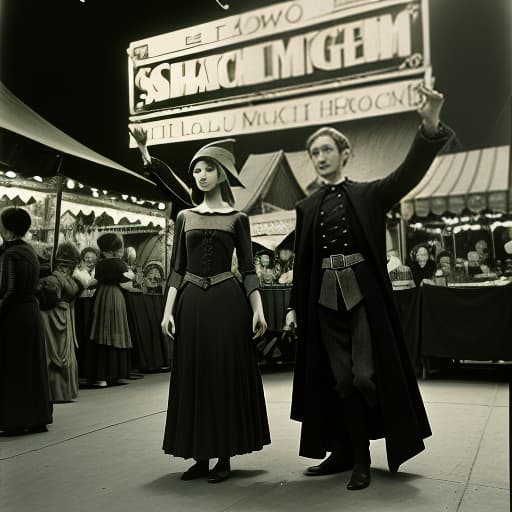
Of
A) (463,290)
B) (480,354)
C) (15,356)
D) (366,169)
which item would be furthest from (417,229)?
(15,356)

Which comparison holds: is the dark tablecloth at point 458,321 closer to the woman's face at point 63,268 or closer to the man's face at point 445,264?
the man's face at point 445,264

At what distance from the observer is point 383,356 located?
206 cm

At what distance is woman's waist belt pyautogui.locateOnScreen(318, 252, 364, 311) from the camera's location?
6.79ft

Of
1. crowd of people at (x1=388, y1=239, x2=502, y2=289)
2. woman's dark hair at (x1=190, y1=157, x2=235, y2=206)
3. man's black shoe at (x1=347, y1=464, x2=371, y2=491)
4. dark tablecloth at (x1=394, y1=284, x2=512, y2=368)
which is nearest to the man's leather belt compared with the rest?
woman's dark hair at (x1=190, y1=157, x2=235, y2=206)

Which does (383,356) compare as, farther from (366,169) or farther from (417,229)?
(417,229)

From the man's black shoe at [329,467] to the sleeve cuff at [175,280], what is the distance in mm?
899

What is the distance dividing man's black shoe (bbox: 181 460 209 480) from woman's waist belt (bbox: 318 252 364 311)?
78 cm

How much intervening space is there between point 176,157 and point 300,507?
155cm

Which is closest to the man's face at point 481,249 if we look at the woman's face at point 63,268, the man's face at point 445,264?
the man's face at point 445,264

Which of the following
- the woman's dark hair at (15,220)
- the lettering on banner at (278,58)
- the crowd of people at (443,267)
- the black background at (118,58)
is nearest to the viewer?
the lettering on banner at (278,58)

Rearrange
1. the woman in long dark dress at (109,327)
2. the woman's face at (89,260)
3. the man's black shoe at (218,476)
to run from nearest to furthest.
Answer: the man's black shoe at (218,476) → the woman in long dark dress at (109,327) → the woman's face at (89,260)

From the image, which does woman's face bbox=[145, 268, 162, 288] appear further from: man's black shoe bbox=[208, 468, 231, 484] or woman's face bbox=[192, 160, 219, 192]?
man's black shoe bbox=[208, 468, 231, 484]

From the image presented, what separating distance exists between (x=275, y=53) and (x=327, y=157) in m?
0.64

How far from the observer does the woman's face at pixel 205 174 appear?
225cm
